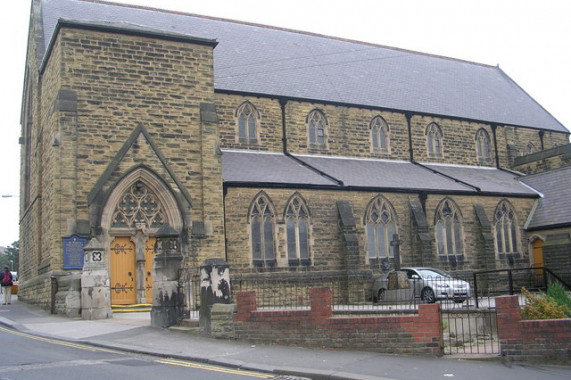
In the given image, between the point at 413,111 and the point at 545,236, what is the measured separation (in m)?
8.23

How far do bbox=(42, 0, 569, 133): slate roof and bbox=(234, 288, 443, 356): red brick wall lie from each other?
1459cm

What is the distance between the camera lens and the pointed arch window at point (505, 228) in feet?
95.8

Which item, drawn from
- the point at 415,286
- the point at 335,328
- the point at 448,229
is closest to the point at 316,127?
the point at 448,229

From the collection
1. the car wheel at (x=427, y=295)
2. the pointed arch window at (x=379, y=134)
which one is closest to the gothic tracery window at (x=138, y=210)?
the car wheel at (x=427, y=295)

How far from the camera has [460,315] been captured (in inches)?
606

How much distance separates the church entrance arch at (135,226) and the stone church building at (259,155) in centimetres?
5

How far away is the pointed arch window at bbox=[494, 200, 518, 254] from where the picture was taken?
29.2 m

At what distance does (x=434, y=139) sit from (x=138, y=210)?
16620 millimetres

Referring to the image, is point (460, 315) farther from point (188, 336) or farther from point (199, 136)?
point (199, 136)

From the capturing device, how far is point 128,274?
20250mm

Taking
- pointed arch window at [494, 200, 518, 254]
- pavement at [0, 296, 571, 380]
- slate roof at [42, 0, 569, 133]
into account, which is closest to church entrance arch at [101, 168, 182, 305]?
pavement at [0, 296, 571, 380]

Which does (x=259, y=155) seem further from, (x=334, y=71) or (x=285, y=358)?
(x=285, y=358)

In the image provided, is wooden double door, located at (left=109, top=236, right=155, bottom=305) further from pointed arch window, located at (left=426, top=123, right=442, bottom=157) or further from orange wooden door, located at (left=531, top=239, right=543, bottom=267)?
orange wooden door, located at (left=531, top=239, right=543, bottom=267)

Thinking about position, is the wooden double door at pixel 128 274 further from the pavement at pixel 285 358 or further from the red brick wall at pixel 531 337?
the red brick wall at pixel 531 337
